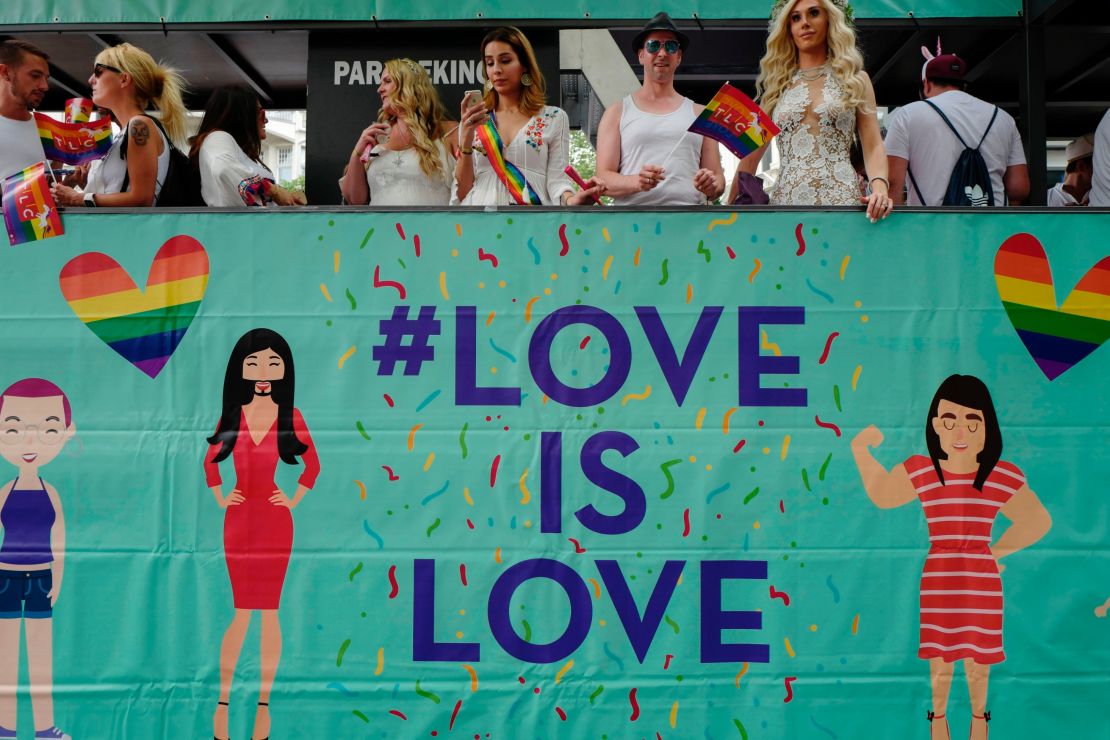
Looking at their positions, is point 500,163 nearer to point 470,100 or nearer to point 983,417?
point 470,100

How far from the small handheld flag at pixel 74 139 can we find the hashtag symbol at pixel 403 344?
5.14ft

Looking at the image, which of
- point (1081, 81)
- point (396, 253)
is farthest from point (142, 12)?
point (1081, 81)

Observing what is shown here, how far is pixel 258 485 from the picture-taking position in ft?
11.0

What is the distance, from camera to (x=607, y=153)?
158 inches

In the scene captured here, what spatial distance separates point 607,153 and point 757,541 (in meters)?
1.70

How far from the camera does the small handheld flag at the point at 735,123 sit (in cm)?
345

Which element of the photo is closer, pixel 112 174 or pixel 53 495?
pixel 53 495

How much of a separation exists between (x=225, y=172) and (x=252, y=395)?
41.0 inches

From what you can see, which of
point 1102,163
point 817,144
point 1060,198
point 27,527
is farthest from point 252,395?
point 1060,198

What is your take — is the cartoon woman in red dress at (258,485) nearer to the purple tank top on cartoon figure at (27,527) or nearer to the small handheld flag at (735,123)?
the purple tank top on cartoon figure at (27,527)

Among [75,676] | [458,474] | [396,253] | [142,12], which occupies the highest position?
[142,12]

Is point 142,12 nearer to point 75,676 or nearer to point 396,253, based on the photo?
point 396,253

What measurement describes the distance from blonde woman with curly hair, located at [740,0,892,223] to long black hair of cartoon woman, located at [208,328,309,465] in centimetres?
186

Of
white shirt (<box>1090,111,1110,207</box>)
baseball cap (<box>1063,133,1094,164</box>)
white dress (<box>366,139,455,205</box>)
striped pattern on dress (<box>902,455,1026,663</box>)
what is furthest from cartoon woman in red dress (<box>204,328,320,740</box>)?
baseball cap (<box>1063,133,1094,164</box>)
